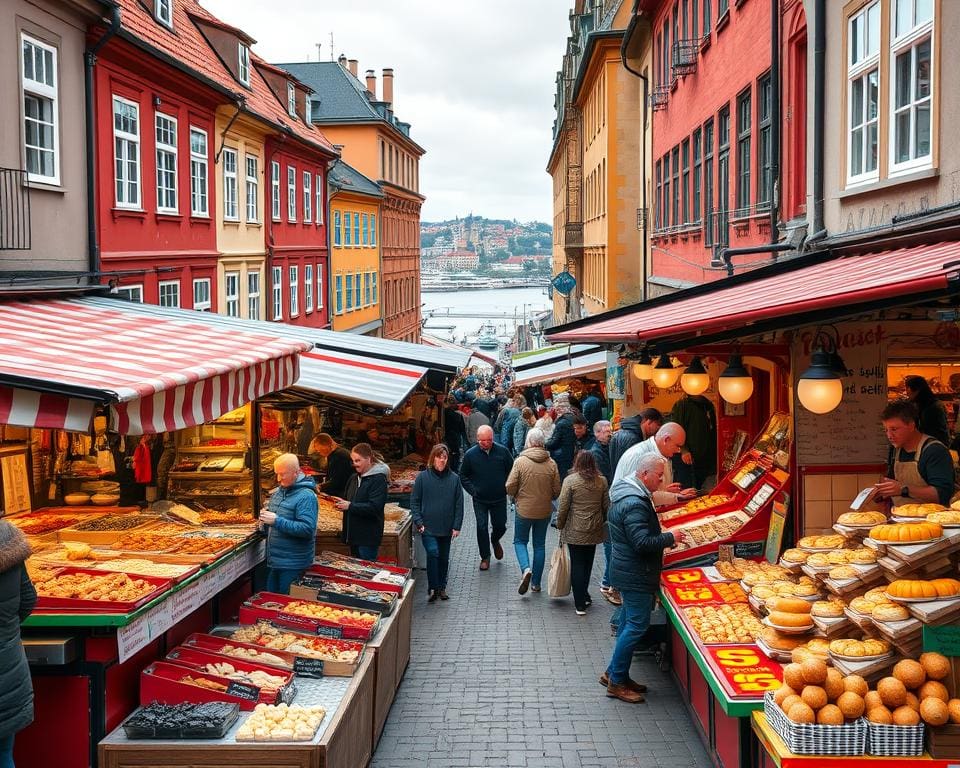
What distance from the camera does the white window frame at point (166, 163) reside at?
19.9m

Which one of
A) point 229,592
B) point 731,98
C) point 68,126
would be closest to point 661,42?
point 731,98

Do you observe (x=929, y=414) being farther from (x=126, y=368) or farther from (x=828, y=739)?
(x=126, y=368)

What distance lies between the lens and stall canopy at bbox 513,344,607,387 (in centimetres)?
2420

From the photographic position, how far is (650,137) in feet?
96.7

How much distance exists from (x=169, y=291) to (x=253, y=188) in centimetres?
767

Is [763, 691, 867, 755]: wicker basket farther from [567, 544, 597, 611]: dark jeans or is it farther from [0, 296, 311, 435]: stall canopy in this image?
[567, 544, 597, 611]: dark jeans

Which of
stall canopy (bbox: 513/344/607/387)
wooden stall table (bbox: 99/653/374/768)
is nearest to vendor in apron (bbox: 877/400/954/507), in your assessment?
wooden stall table (bbox: 99/653/374/768)

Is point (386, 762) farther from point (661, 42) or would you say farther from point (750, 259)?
point (661, 42)

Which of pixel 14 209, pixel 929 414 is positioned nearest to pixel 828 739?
pixel 929 414

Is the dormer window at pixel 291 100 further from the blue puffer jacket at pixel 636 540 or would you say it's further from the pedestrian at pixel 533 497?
the blue puffer jacket at pixel 636 540

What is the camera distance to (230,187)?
25.4 m

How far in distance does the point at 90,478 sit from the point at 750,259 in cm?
934

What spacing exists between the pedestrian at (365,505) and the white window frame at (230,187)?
1498 centimetres

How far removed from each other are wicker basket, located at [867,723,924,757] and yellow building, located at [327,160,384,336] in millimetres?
34362
